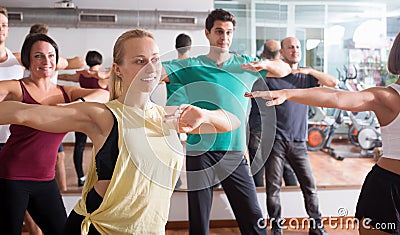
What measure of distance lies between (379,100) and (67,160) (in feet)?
8.92

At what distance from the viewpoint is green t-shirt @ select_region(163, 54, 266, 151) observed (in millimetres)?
2158

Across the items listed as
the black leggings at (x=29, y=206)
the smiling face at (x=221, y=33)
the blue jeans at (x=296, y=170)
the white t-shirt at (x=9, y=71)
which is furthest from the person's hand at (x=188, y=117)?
the blue jeans at (x=296, y=170)

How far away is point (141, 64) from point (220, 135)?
0.95m

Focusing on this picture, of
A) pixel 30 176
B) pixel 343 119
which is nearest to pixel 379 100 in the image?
pixel 30 176

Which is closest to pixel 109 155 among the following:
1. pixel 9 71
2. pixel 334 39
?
pixel 9 71

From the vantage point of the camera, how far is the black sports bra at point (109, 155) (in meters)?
1.75

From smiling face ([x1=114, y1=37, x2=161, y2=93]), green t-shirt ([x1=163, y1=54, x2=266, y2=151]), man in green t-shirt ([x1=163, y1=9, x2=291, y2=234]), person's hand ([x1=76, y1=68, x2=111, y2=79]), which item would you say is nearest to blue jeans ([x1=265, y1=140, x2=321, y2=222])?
man in green t-shirt ([x1=163, y1=9, x2=291, y2=234])

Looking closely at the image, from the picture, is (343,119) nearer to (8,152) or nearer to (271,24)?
(271,24)

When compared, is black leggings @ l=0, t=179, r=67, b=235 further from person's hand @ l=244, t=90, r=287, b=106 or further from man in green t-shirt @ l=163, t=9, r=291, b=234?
person's hand @ l=244, t=90, r=287, b=106

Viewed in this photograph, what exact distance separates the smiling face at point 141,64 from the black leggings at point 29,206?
0.98 meters

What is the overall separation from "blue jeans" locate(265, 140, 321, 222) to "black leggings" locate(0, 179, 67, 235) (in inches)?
71.9

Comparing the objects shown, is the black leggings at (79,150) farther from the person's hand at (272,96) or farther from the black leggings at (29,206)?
the person's hand at (272,96)

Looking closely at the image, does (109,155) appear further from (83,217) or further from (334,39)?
(334,39)

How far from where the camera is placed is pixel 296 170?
3.83 m
